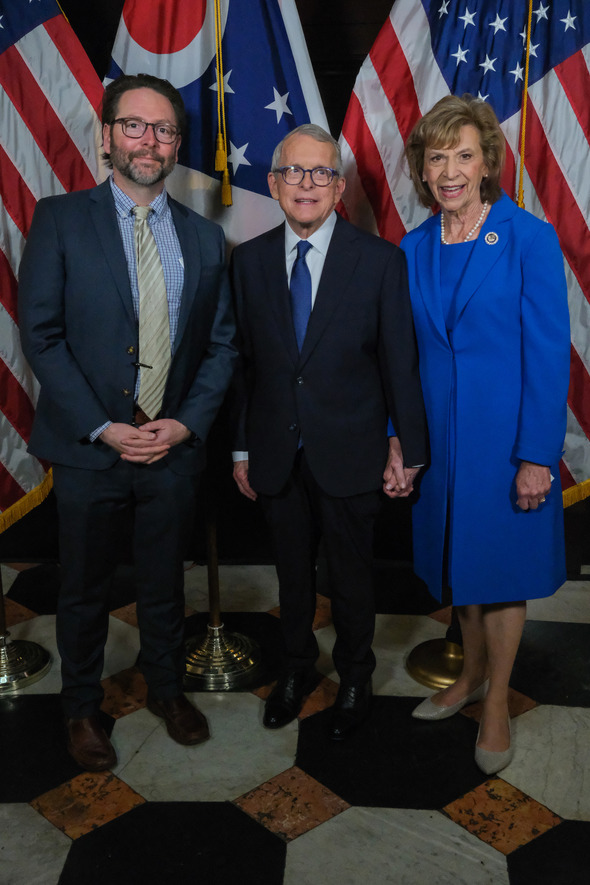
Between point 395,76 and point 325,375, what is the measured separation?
1.10m

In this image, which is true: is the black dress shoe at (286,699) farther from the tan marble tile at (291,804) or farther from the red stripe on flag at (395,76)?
the red stripe on flag at (395,76)

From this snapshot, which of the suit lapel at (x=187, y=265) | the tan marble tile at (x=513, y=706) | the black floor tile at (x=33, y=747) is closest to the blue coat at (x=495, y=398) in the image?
the tan marble tile at (x=513, y=706)

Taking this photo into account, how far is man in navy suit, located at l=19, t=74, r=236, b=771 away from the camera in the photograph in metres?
1.94

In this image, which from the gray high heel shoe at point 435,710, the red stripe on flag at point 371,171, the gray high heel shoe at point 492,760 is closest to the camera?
the gray high heel shoe at point 492,760

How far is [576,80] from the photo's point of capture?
246 cm

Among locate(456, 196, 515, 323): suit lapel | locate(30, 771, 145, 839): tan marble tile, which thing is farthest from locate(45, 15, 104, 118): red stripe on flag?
locate(30, 771, 145, 839): tan marble tile

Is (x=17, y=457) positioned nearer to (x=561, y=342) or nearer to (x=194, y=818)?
(x=194, y=818)

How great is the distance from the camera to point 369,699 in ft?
7.72

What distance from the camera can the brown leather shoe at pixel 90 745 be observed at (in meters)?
2.13

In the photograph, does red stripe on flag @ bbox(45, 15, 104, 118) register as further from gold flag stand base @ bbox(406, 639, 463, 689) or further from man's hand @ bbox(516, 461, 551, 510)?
gold flag stand base @ bbox(406, 639, 463, 689)

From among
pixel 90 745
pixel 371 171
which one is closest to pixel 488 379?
pixel 371 171

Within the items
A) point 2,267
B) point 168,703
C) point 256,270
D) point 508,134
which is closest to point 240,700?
point 168,703

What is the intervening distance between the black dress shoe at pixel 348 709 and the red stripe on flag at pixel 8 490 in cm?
122

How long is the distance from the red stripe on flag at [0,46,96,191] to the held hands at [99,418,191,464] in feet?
3.31
